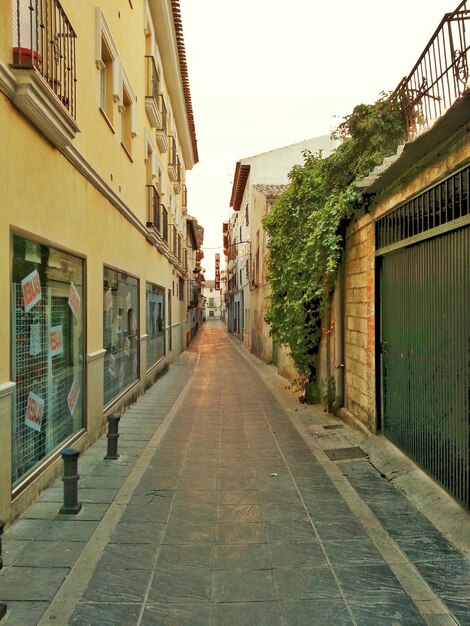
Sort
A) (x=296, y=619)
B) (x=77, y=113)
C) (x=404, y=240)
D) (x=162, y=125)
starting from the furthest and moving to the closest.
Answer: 1. (x=162, y=125)
2. (x=77, y=113)
3. (x=404, y=240)
4. (x=296, y=619)

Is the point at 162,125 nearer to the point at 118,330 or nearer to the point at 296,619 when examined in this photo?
the point at 118,330

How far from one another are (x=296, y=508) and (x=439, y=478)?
4.76ft

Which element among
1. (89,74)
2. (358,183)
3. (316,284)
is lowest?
(316,284)

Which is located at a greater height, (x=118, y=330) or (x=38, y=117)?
(x=38, y=117)

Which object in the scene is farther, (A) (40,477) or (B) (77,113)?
(B) (77,113)

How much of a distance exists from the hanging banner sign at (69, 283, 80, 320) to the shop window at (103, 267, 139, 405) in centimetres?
163

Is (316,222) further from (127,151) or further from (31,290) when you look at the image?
(31,290)

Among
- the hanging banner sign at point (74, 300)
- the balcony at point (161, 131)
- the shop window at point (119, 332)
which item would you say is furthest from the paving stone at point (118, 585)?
the balcony at point (161, 131)

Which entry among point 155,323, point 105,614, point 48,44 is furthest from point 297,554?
point 155,323

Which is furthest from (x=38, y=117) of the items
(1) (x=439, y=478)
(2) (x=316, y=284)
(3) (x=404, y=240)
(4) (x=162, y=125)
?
(4) (x=162, y=125)

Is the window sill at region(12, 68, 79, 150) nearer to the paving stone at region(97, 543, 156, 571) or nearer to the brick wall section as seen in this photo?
the paving stone at region(97, 543, 156, 571)

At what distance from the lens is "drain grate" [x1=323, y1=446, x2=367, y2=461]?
663 centimetres

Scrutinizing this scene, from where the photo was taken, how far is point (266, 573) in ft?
11.9

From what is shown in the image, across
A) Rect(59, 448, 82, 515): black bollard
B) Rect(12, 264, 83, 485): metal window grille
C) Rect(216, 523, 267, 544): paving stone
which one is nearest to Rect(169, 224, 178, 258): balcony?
Rect(12, 264, 83, 485): metal window grille
